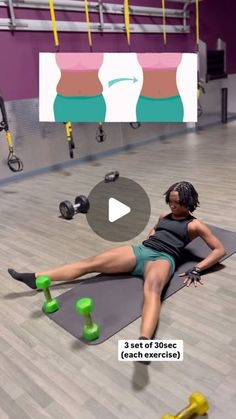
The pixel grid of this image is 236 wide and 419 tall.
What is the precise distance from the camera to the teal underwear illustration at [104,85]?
406cm

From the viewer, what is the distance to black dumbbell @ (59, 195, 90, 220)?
121 inches

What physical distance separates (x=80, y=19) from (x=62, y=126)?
1.45 m

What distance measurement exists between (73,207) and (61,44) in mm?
2730

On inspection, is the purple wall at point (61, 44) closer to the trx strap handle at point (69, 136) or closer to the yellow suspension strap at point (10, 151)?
the yellow suspension strap at point (10, 151)

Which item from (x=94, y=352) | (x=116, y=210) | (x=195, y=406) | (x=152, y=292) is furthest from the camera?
(x=116, y=210)

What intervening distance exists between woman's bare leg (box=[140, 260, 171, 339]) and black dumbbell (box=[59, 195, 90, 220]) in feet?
4.21

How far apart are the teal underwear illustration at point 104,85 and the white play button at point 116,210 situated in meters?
1.14

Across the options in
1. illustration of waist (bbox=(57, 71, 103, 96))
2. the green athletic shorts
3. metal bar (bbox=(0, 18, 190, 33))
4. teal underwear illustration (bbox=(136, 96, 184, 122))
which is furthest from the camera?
metal bar (bbox=(0, 18, 190, 33))

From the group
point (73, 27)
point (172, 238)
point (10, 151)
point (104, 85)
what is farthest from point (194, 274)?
point (73, 27)

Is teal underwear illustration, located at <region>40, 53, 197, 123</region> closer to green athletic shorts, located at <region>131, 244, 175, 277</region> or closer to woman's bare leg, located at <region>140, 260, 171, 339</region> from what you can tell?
green athletic shorts, located at <region>131, 244, 175, 277</region>

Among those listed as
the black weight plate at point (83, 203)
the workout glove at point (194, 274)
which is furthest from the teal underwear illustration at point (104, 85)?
the workout glove at point (194, 274)

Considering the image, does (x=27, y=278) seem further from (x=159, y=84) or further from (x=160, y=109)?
(x=159, y=84)

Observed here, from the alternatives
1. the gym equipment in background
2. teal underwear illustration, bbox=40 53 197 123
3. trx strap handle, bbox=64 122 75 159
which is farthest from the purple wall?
the gym equipment in background

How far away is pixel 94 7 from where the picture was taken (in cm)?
499
